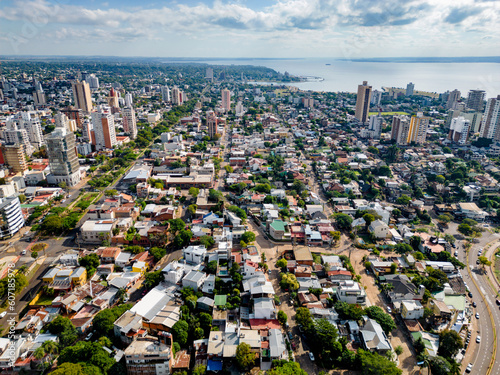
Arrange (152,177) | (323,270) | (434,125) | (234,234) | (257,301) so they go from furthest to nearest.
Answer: (434,125)
(152,177)
(234,234)
(323,270)
(257,301)

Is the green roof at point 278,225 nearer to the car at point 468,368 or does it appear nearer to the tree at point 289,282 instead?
the tree at point 289,282

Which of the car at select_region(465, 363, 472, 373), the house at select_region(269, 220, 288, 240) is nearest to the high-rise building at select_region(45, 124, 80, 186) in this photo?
the house at select_region(269, 220, 288, 240)

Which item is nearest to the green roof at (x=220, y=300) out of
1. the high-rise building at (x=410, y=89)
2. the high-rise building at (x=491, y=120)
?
the high-rise building at (x=491, y=120)

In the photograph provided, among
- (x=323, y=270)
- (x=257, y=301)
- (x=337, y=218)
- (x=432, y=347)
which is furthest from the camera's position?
(x=337, y=218)

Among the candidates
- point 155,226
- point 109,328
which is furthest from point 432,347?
point 155,226

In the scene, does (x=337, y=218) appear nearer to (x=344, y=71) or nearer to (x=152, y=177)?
(x=152, y=177)

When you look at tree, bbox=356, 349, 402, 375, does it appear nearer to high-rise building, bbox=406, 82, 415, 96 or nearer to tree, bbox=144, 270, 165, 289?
tree, bbox=144, 270, 165, 289
